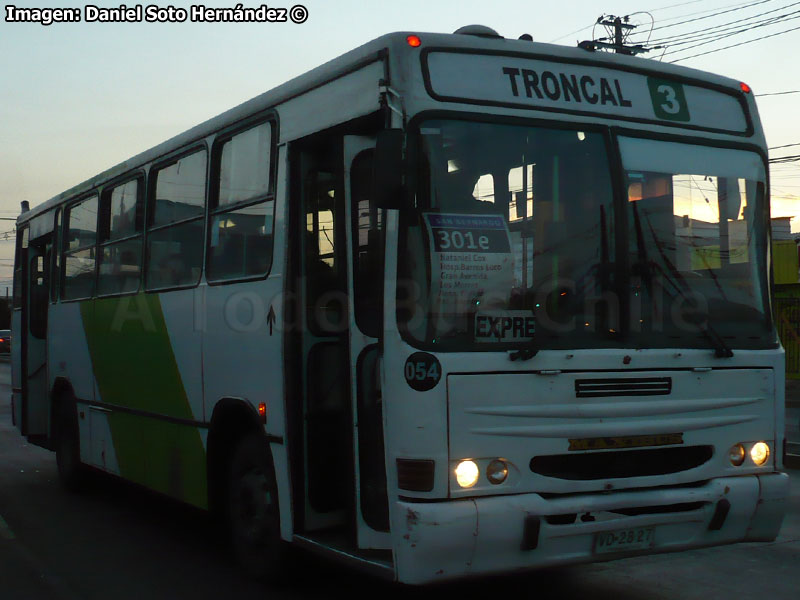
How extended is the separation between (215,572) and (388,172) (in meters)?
3.47

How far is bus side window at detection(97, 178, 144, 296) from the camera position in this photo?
30.7 ft

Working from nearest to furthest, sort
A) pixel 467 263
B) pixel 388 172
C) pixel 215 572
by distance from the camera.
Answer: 1. pixel 388 172
2. pixel 467 263
3. pixel 215 572

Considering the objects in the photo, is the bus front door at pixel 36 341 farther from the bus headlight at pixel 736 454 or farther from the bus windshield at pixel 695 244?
the bus headlight at pixel 736 454

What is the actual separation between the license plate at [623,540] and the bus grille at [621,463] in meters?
0.29

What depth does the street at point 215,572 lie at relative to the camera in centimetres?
679

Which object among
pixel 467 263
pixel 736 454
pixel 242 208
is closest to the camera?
pixel 467 263

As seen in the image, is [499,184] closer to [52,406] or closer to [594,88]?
[594,88]

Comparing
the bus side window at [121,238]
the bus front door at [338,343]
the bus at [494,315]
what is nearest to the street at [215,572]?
the bus at [494,315]

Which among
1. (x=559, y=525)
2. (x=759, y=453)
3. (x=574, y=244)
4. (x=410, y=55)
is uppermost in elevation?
(x=410, y=55)

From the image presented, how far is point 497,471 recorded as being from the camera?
18.1 ft

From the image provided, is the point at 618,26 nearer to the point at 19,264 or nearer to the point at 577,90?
the point at 19,264

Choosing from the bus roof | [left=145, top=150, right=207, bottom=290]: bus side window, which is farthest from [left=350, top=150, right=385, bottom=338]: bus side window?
[left=145, top=150, right=207, bottom=290]: bus side window

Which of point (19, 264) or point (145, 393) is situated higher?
point (19, 264)

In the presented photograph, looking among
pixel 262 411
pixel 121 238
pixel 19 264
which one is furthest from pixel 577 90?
pixel 19 264
